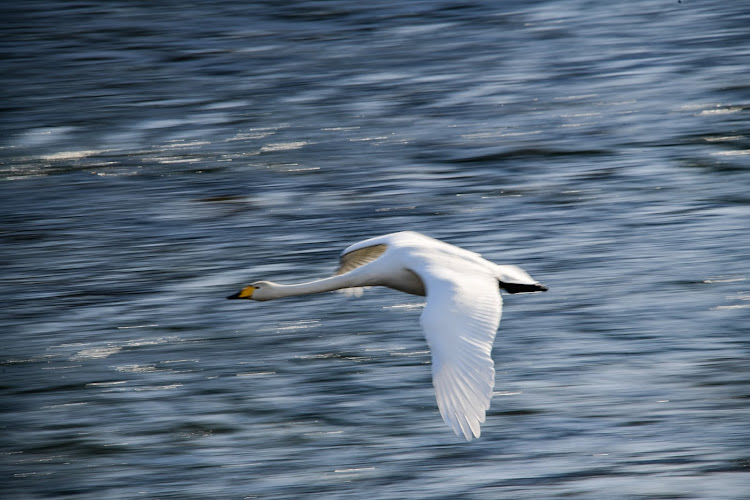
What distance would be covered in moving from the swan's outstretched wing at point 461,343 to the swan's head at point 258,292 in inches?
74.7

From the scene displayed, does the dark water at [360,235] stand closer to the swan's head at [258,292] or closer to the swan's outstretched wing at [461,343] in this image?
the swan's head at [258,292]

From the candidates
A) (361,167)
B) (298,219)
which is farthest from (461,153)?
(298,219)

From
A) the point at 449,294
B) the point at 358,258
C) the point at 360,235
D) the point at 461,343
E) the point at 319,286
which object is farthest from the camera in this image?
the point at 360,235

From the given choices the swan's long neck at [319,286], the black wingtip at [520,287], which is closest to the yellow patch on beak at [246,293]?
the swan's long neck at [319,286]

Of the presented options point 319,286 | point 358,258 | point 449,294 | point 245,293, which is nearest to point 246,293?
point 245,293

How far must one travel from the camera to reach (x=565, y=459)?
10320 mm

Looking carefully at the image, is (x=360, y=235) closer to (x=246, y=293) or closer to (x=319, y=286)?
(x=246, y=293)

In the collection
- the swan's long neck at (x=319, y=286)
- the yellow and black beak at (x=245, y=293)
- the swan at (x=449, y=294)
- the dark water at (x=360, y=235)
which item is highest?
the swan at (x=449, y=294)

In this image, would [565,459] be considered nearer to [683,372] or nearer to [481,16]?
[683,372]

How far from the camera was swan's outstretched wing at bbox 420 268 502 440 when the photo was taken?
768 centimetres

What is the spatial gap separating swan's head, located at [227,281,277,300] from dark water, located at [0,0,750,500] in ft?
3.81

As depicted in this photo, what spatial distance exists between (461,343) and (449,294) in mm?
705

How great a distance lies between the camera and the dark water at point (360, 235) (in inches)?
422

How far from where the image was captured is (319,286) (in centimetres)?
1038
